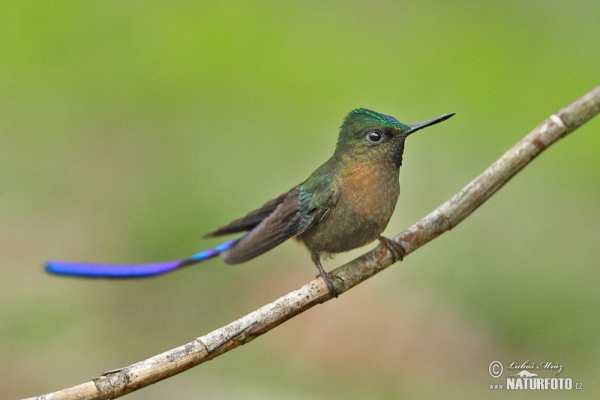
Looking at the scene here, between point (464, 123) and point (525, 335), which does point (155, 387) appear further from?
point (464, 123)

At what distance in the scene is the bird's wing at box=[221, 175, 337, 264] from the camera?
3086 mm

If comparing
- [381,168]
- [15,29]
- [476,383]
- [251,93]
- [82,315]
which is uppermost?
[15,29]

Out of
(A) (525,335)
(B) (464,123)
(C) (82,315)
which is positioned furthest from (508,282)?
(C) (82,315)

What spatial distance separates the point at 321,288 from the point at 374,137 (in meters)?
0.70

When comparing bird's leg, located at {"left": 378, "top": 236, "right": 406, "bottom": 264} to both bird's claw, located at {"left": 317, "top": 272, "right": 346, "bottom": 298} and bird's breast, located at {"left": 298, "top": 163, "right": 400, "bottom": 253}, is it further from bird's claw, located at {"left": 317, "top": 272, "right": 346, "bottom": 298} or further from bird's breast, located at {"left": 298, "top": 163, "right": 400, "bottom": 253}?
bird's claw, located at {"left": 317, "top": 272, "right": 346, "bottom": 298}

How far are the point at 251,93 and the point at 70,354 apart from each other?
10.5 ft

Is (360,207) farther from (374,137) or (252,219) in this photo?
(252,219)

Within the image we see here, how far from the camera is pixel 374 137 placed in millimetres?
3014

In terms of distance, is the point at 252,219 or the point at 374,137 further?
the point at 252,219

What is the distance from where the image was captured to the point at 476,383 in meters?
4.35
